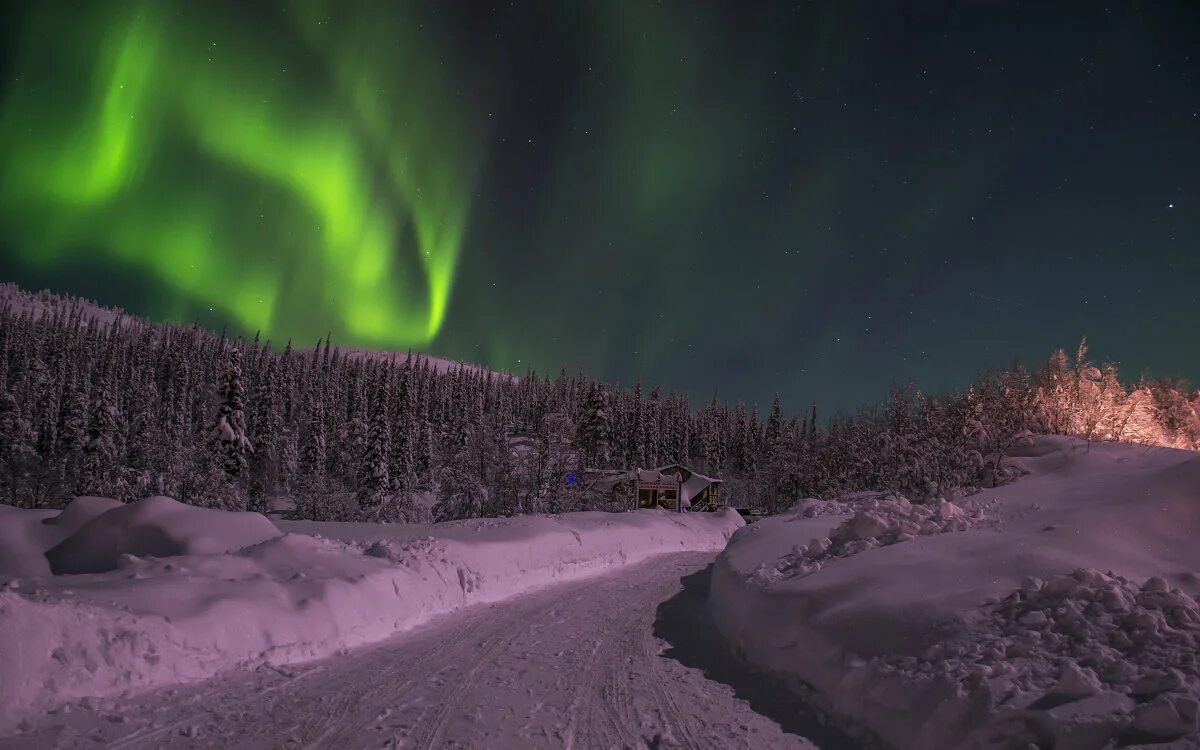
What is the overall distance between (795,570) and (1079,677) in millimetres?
5448

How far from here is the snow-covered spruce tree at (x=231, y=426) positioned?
144 ft

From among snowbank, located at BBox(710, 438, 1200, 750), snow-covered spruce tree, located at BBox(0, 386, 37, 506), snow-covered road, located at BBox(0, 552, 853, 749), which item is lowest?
snow-covered spruce tree, located at BBox(0, 386, 37, 506)

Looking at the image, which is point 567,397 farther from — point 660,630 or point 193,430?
point 660,630

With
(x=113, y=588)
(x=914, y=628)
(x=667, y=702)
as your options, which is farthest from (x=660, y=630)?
(x=113, y=588)

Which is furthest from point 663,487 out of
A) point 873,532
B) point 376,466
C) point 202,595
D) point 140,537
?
point 202,595

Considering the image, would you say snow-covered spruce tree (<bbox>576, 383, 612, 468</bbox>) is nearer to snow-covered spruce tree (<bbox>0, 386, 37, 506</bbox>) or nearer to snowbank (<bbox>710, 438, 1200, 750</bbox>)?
snow-covered spruce tree (<bbox>0, 386, 37, 506</bbox>)

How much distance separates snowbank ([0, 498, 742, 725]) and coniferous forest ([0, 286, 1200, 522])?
12791 millimetres

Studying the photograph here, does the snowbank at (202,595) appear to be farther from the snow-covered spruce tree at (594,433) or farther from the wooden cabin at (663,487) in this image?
the snow-covered spruce tree at (594,433)

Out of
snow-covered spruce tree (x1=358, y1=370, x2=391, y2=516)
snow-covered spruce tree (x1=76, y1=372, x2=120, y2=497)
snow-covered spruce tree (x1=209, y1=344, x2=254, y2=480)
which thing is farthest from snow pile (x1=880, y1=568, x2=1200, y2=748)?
snow-covered spruce tree (x1=76, y1=372, x2=120, y2=497)

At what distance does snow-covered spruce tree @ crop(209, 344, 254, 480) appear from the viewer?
144 feet

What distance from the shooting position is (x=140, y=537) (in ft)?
33.9

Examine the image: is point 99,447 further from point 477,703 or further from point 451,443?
point 477,703

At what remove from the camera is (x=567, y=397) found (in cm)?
13850

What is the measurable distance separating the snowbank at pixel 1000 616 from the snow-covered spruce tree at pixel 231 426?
143 feet
